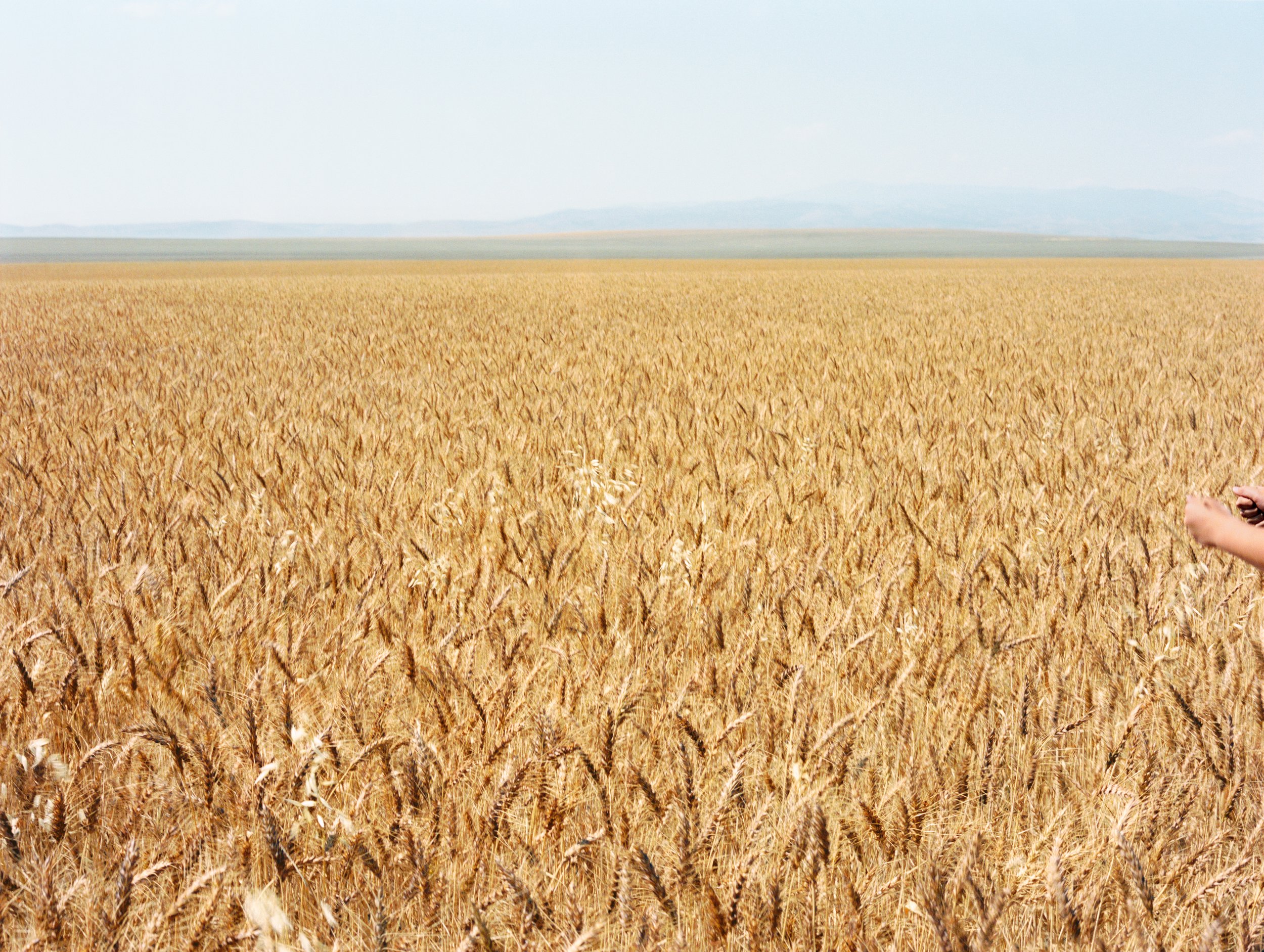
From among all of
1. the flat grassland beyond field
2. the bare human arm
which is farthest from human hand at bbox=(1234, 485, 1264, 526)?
the flat grassland beyond field

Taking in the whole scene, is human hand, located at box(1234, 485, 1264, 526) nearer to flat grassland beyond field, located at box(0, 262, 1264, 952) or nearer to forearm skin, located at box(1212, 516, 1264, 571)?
forearm skin, located at box(1212, 516, 1264, 571)

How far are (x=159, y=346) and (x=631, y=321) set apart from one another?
5944mm

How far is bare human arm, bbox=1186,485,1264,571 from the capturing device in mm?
1354

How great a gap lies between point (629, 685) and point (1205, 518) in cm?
115

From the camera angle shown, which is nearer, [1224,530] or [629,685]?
[1224,530]

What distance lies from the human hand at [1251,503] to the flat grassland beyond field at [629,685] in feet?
1.56

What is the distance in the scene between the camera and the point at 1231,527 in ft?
4.62

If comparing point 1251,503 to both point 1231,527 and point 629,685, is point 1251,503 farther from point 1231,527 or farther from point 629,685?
point 629,685

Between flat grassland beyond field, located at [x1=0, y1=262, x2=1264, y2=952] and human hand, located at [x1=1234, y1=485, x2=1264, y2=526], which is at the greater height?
human hand, located at [x1=1234, y1=485, x2=1264, y2=526]

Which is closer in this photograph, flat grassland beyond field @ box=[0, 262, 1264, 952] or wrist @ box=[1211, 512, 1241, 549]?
wrist @ box=[1211, 512, 1241, 549]

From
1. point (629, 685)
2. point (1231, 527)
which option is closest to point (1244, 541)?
point (1231, 527)

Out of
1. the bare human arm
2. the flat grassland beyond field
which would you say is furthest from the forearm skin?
the flat grassland beyond field

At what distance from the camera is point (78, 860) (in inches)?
65.2

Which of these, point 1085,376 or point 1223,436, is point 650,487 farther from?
point 1085,376
